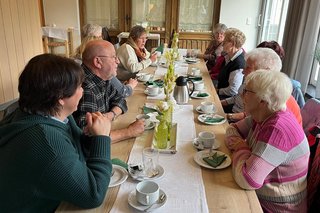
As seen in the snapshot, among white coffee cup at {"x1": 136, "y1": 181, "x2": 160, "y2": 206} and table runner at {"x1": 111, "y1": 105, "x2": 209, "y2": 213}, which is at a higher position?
white coffee cup at {"x1": 136, "y1": 181, "x2": 160, "y2": 206}

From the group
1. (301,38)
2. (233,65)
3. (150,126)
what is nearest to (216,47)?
(301,38)

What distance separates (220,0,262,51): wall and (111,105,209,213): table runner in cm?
482

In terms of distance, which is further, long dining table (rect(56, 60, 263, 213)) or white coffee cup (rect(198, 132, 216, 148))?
white coffee cup (rect(198, 132, 216, 148))

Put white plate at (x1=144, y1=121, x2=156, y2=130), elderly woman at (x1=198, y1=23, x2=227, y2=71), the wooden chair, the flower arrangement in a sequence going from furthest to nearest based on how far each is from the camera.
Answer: the wooden chair → elderly woman at (x1=198, y1=23, x2=227, y2=71) → the flower arrangement → white plate at (x1=144, y1=121, x2=156, y2=130)

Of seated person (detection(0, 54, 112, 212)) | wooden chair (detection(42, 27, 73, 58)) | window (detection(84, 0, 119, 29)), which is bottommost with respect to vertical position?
wooden chair (detection(42, 27, 73, 58))

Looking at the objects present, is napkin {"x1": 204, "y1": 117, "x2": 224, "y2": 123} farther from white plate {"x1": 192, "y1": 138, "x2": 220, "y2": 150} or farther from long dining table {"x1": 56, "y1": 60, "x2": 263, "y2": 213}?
white plate {"x1": 192, "y1": 138, "x2": 220, "y2": 150}

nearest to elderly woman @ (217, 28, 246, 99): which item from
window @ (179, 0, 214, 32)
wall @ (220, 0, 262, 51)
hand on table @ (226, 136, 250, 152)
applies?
hand on table @ (226, 136, 250, 152)

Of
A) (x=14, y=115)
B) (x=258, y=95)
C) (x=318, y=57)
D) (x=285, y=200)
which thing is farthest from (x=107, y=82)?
(x=318, y=57)

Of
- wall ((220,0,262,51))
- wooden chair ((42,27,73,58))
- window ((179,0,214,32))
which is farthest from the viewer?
window ((179,0,214,32))

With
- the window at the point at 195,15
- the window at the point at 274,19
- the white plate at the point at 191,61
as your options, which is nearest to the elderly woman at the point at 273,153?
the white plate at the point at 191,61

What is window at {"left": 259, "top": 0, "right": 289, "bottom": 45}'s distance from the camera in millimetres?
4695

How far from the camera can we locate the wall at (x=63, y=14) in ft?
20.3

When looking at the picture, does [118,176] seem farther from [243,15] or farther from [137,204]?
[243,15]

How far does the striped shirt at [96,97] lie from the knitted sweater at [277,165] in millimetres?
911
